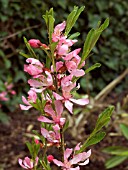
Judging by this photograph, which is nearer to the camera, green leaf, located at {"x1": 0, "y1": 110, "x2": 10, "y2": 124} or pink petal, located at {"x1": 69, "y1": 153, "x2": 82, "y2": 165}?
pink petal, located at {"x1": 69, "y1": 153, "x2": 82, "y2": 165}

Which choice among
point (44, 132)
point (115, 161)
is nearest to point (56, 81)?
point (44, 132)

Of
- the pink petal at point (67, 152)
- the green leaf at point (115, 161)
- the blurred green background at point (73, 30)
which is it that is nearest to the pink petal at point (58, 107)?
the pink petal at point (67, 152)

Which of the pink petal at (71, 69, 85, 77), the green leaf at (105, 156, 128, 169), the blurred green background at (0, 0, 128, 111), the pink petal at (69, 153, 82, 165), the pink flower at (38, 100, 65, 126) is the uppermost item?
the blurred green background at (0, 0, 128, 111)

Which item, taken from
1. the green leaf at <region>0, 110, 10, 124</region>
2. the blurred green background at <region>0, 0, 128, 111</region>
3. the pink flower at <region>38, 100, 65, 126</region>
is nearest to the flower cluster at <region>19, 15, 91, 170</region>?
the pink flower at <region>38, 100, 65, 126</region>

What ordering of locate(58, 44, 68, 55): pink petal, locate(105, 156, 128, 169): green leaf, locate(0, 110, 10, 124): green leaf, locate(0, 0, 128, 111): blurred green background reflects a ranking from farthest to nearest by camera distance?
locate(0, 0, 128, 111): blurred green background, locate(0, 110, 10, 124): green leaf, locate(105, 156, 128, 169): green leaf, locate(58, 44, 68, 55): pink petal

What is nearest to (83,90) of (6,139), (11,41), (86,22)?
(86,22)

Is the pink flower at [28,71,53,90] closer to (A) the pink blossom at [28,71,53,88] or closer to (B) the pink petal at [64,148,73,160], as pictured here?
(A) the pink blossom at [28,71,53,88]

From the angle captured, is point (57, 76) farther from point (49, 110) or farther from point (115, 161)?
point (115, 161)
